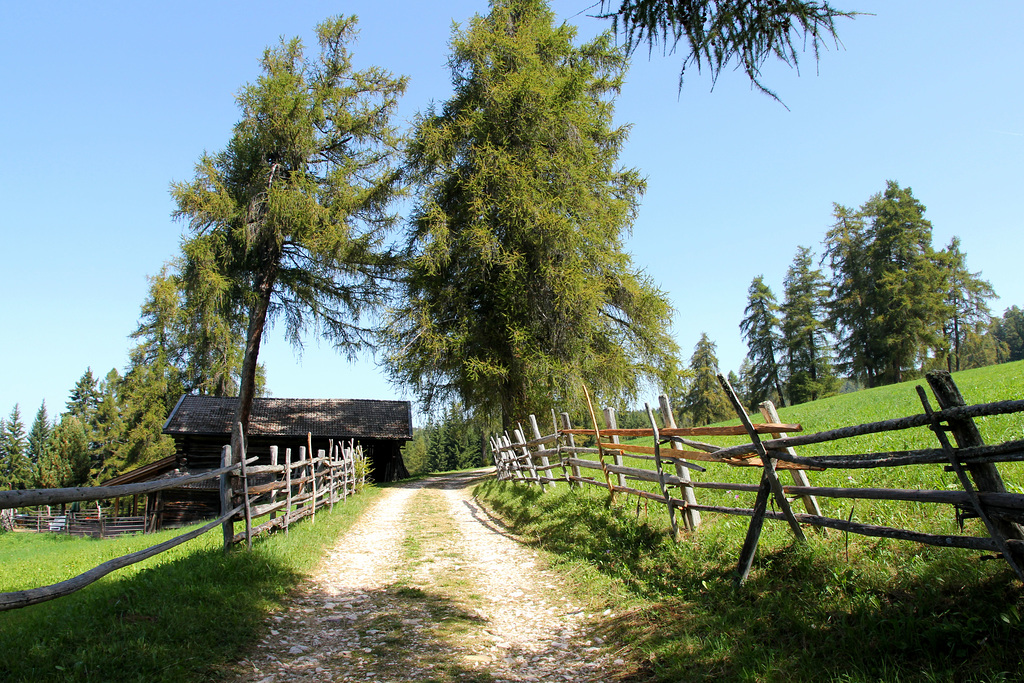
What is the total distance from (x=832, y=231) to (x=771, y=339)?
10.3m

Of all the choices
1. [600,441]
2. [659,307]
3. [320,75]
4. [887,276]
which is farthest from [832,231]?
[600,441]

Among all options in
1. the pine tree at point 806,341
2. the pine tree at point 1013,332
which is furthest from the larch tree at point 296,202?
the pine tree at point 1013,332

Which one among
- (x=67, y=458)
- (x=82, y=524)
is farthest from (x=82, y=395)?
(x=82, y=524)

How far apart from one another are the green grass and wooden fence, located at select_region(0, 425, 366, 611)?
347mm

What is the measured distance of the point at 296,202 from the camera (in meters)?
18.0

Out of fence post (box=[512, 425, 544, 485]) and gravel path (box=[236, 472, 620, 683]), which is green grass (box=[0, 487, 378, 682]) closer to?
gravel path (box=[236, 472, 620, 683])

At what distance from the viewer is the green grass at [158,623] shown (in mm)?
3545

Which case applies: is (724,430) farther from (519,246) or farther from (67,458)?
(67,458)

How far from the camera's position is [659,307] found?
776 inches

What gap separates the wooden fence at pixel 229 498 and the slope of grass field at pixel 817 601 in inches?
152

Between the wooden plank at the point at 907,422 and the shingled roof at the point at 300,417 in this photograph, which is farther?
the shingled roof at the point at 300,417

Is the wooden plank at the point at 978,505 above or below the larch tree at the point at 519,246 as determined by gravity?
below

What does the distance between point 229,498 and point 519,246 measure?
1216 cm

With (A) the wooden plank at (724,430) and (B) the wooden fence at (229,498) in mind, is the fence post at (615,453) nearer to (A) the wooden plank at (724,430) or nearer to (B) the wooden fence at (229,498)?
(A) the wooden plank at (724,430)
